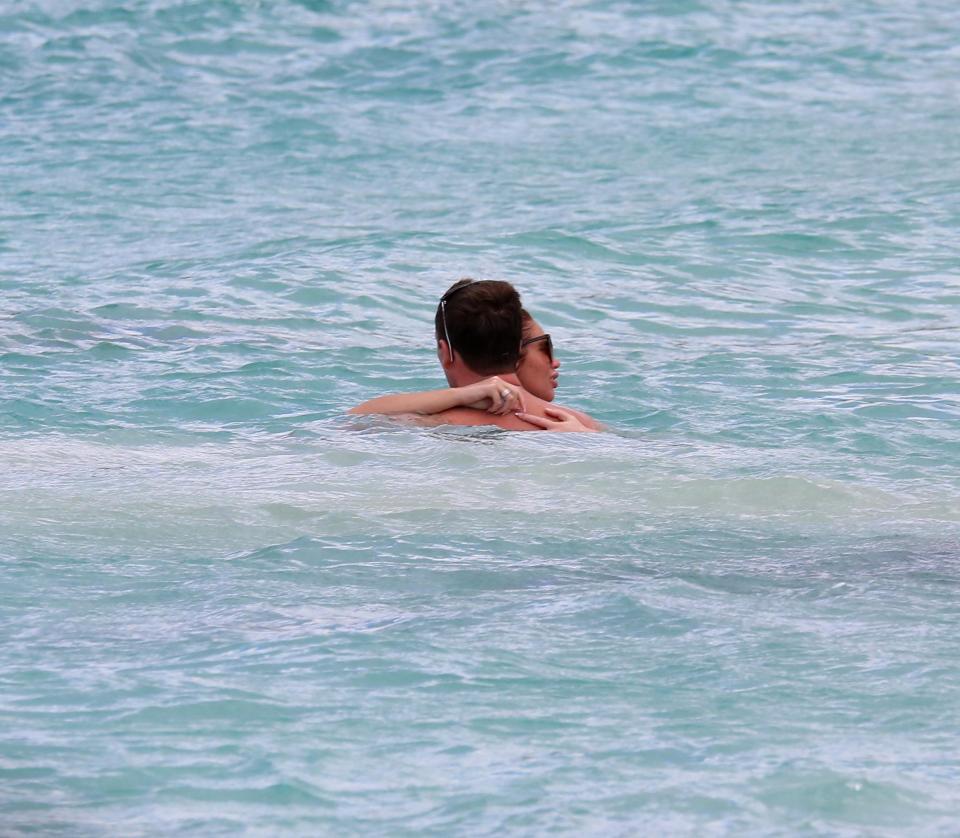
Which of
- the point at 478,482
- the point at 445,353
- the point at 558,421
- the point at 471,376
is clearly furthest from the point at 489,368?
the point at 478,482

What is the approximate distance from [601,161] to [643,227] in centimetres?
278

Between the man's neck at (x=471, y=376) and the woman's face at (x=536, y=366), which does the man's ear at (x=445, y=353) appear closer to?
the man's neck at (x=471, y=376)

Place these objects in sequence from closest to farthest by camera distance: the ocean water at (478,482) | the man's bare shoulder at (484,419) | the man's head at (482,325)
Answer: the ocean water at (478,482), the man's head at (482,325), the man's bare shoulder at (484,419)

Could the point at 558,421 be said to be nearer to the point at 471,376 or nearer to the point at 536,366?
the point at 536,366

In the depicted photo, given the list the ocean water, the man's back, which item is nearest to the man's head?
the man's back

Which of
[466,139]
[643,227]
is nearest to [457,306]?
[643,227]

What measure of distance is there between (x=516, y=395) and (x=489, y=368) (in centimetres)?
17

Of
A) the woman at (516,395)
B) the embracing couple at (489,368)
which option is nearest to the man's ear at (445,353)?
the embracing couple at (489,368)

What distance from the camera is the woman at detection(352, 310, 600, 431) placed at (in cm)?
605

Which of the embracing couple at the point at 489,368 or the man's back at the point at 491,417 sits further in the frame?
the man's back at the point at 491,417

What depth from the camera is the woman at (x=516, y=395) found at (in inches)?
238

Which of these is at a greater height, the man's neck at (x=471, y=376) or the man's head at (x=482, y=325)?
the man's head at (x=482, y=325)

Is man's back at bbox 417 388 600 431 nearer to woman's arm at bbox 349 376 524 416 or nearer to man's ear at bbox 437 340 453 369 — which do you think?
woman's arm at bbox 349 376 524 416

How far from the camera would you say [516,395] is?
6.08 metres
